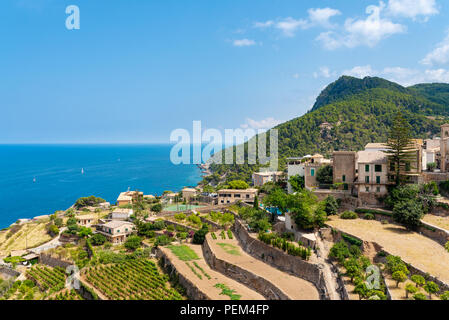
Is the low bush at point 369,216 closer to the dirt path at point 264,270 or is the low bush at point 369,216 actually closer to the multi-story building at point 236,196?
the dirt path at point 264,270

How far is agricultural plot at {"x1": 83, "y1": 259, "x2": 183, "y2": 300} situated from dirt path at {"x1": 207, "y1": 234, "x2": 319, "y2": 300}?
13.0 feet

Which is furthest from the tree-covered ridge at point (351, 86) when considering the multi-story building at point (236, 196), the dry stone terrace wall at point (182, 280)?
the dry stone terrace wall at point (182, 280)

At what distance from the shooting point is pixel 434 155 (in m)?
27.3

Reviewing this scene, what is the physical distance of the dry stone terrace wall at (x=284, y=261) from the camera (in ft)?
51.0

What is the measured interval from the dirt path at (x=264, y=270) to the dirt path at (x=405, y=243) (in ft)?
15.1

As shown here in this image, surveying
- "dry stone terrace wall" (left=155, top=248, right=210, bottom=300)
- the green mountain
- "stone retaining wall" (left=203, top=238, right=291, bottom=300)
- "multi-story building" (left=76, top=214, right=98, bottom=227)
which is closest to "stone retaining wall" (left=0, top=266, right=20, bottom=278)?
"multi-story building" (left=76, top=214, right=98, bottom=227)

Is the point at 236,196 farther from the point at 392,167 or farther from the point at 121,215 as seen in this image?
the point at 392,167

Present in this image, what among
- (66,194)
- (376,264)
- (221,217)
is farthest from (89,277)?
(66,194)

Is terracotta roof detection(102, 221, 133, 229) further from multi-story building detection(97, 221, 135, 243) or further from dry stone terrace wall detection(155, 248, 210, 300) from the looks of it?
dry stone terrace wall detection(155, 248, 210, 300)

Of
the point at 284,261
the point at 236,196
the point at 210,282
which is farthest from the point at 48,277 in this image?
the point at 236,196

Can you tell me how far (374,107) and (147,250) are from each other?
61497 millimetres

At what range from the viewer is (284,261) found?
1783 centimetres
